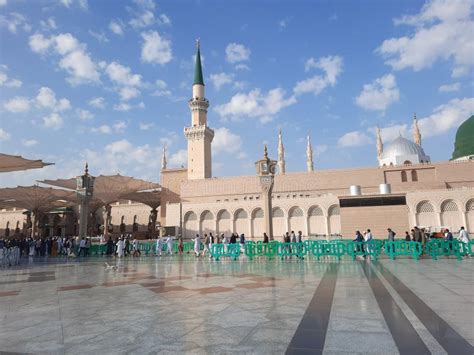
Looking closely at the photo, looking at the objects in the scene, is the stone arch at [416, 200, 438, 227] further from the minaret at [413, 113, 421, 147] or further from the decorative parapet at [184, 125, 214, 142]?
the decorative parapet at [184, 125, 214, 142]

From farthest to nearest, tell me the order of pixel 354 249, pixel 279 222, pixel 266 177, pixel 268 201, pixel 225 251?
1. pixel 279 222
2. pixel 266 177
3. pixel 268 201
4. pixel 225 251
5. pixel 354 249

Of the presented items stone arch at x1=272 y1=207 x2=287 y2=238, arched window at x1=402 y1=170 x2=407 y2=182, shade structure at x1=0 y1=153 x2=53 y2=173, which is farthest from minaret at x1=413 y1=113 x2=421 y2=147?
shade structure at x1=0 y1=153 x2=53 y2=173

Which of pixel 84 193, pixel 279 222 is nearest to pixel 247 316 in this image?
pixel 84 193

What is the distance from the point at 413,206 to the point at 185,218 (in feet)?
89.2

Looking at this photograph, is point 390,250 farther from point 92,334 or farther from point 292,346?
point 92,334

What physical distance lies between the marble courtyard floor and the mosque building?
2128cm

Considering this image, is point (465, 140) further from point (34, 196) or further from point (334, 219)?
point (34, 196)

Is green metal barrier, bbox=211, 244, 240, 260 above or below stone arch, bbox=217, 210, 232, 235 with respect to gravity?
below

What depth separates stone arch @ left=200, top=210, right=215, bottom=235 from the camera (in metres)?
43.1

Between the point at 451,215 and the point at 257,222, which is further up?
the point at 451,215

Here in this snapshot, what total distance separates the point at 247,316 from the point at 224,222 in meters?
38.0

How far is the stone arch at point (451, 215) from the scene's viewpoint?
33428 mm

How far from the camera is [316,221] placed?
1524 inches

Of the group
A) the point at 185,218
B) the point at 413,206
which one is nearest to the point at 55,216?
the point at 185,218
